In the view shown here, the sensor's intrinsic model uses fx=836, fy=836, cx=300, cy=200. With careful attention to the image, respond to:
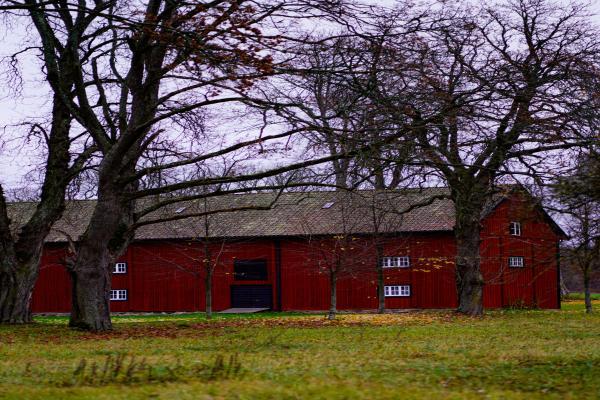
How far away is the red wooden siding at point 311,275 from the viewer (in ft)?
139

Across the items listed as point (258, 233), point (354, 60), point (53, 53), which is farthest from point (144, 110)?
point (258, 233)

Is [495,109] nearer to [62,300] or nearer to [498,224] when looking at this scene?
[498,224]

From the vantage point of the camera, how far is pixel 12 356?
14.3 metres

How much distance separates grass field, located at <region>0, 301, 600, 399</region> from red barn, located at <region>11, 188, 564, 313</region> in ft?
67.0

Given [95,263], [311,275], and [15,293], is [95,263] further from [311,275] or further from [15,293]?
[311,275]

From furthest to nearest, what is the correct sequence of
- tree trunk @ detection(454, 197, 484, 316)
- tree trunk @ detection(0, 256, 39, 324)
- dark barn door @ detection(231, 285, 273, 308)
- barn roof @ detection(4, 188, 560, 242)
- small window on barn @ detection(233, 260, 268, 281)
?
small window on barn @ detection(233, 260, 268, 281)
dark barn door @ detection(231, 285, 273, 308)
barn roof @ detection(4, 188, 560, 242)
tree trunk @ detection(454, 197, 484, 316)
tree trunk @ detection(0, 256, 39, 324)

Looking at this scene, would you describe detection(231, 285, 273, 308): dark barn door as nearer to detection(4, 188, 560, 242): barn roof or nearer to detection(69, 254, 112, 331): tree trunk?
detection(4, 188, 560, 242): barn roof

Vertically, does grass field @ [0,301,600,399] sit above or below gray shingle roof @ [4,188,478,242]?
below

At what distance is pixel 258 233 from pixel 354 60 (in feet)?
89.1

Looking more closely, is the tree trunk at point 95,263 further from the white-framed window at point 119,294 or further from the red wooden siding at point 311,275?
the white-framed window at point 119,294

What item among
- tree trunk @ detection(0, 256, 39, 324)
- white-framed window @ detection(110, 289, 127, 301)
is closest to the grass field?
tree trunk @ detection(0, 256, 39, 324)

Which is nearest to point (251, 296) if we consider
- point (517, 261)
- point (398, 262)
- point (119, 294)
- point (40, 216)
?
point (119, 294)

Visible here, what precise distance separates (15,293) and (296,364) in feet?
40.8

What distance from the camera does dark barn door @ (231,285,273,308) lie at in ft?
148
